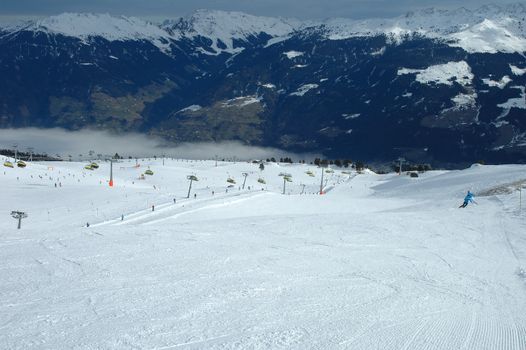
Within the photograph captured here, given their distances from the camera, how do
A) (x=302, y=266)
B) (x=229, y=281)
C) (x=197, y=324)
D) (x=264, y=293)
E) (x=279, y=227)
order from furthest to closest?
(x=279, y=227), (x=302, y=266), (x=229, y=281), (x=264, y=293), (x=197, y=324)

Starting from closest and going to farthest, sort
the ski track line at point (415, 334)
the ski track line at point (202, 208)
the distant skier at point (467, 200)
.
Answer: the ski track line at point (415, 334) < the ski track line at point (202, 208) < the distant skier at point (467, 200)

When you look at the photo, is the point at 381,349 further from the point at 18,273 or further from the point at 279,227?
the point at 279,227

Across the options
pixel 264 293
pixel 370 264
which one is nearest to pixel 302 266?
pixel 370 264

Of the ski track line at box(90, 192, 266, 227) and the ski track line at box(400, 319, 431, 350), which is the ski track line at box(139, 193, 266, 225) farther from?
the ski track line at box(400, 319, 431, 350)

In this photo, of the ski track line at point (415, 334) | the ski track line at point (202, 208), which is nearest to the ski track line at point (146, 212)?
the ski track line at point (202, 208)

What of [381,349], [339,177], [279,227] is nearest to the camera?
[381,349]

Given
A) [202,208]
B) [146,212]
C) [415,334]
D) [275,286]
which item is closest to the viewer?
[415,334]

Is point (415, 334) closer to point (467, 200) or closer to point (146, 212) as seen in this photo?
point (146, 212)

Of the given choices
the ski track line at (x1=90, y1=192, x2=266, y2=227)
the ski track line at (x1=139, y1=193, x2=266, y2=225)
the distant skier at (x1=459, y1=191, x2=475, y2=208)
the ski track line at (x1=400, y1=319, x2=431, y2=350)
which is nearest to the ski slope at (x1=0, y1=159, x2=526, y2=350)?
the ski track line at (x1=400, y1=319, x2=431, y2=350)

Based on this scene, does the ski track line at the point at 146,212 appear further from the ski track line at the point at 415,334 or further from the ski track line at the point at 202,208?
the ski track line at the point at 415,334

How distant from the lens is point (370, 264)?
18.2 m

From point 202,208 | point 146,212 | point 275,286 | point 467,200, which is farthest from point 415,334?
point 202,208

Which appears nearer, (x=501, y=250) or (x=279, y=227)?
(x=501, y=250)

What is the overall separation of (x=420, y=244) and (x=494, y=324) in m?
10.7
